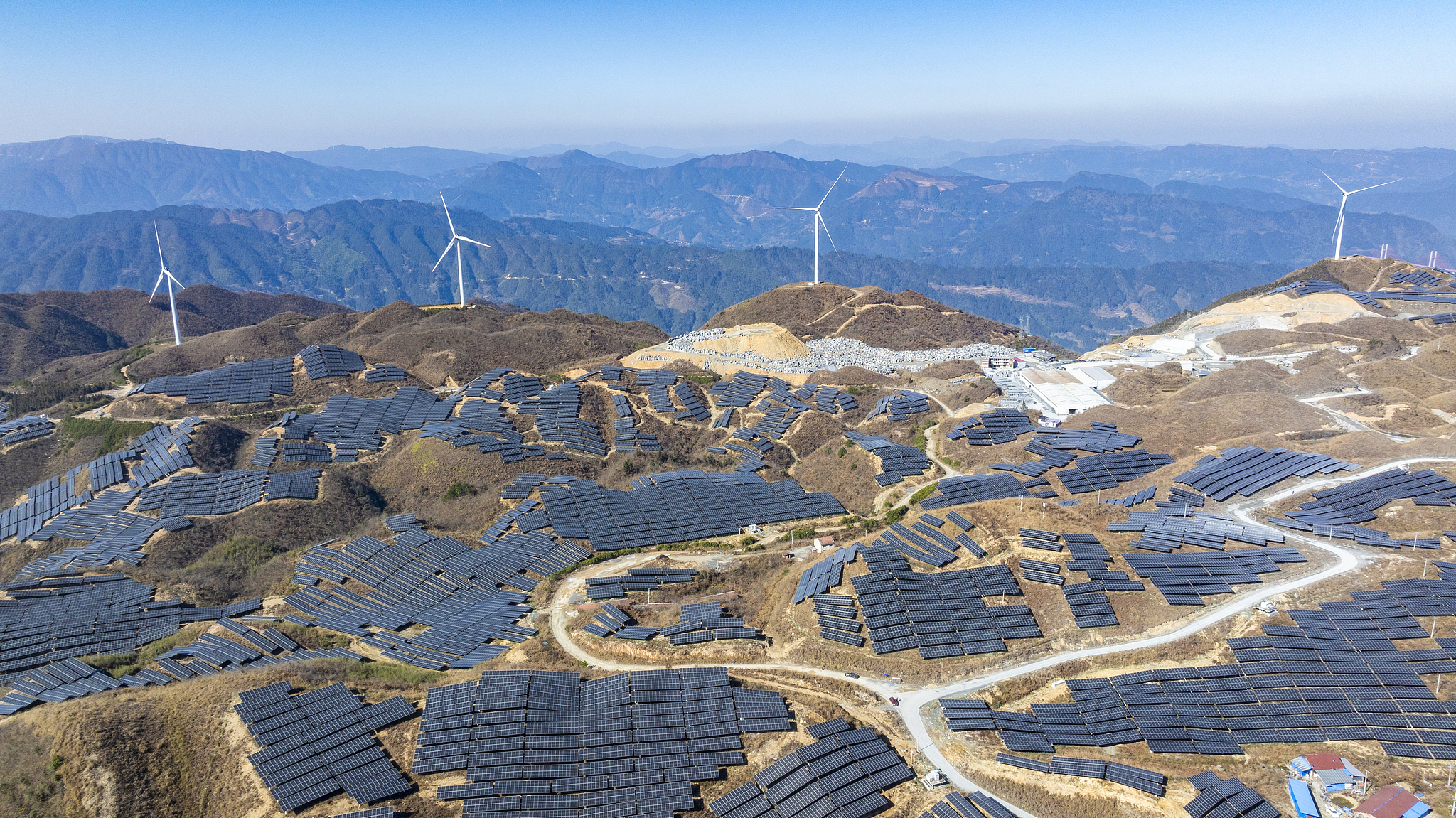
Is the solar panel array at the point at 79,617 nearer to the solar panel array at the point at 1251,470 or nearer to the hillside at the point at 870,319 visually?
the solar panel array at the point at 1251,470

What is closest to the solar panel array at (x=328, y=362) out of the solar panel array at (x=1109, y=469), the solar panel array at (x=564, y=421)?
the solar panel array at (x=564, y=421)

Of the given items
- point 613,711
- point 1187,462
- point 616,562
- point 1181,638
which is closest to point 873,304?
point 1187,462

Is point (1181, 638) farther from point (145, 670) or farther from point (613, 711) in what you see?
point (145, 670)

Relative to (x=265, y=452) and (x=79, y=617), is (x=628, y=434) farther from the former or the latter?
(x=79, y=617)

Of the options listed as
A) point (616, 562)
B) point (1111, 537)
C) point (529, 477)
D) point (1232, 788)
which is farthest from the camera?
point (529, 477)

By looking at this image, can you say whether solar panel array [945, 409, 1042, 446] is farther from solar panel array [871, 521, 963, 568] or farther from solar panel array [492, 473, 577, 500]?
solar panel array [492, 473, 577, 500]

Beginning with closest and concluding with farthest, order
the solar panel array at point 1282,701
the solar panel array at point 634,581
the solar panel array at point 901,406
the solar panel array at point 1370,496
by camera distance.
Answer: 1. the solar panel array at point 1282,701
2. the solar panel array at point 1370,496
3. the solar panel array at point 634,581
4. the solar panel array at point 901,406
